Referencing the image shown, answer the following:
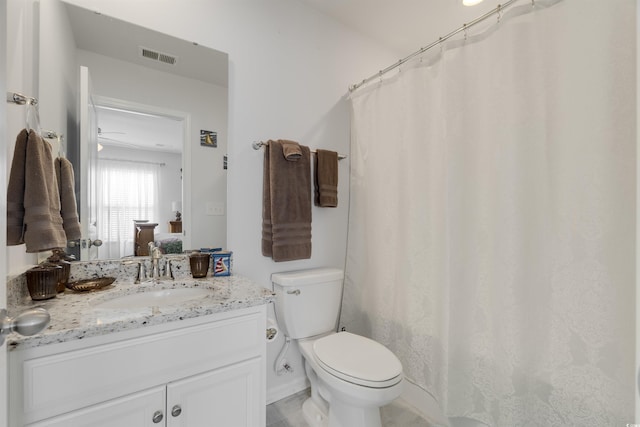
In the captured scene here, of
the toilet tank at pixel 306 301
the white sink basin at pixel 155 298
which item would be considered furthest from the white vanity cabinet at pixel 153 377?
the toilet tank at pixel 306 301

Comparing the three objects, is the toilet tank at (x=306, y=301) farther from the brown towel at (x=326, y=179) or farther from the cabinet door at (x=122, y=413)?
the cabinet door at (x=122, y=413)

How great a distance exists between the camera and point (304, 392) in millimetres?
1781

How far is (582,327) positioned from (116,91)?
212 centimetres

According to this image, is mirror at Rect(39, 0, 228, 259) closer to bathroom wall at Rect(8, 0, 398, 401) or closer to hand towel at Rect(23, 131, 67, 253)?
bathroom wall at Rect(8, 0, 398, 401)

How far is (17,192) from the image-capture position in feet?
2.84

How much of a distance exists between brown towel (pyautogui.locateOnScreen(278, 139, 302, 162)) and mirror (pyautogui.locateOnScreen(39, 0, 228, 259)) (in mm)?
337

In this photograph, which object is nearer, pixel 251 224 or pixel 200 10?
pixel 200 10

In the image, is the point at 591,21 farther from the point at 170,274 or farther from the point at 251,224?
the point at 170,274

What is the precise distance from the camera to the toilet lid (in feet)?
3.84

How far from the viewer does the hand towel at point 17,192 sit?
0.85 m

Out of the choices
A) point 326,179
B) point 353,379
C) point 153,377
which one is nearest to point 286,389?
point 353,379

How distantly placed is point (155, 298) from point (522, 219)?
1.56 m

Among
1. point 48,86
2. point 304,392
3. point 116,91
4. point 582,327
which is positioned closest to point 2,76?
point 48,86

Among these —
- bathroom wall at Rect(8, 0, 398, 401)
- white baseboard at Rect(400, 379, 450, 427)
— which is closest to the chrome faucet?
bathroom wall at Rect(8, 0, 398, 401)
